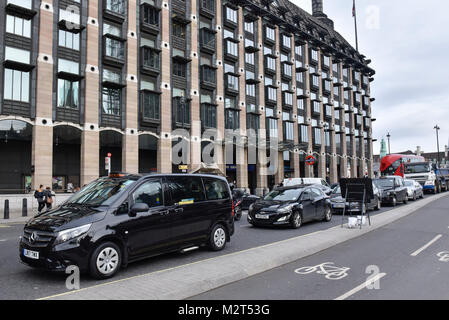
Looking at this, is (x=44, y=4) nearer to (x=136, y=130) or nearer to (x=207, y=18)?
(x=136, y=130)

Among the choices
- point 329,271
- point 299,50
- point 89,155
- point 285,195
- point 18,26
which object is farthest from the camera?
point 299,50

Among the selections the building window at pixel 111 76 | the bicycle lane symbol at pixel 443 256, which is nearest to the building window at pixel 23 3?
the building window at pixel 111 76

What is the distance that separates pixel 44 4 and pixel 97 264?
25.5m

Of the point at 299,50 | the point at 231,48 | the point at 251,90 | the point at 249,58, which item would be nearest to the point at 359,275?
the point at 231,48

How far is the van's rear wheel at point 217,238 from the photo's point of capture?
8.16 meters

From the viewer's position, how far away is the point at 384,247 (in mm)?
8703

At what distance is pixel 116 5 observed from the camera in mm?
29125

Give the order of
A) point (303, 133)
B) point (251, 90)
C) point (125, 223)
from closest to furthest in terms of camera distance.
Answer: point (125, 223)
point (251, 90)
point (303, 133)

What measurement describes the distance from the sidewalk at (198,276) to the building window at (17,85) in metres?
22.5

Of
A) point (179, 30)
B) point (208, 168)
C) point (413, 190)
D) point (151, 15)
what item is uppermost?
point (151, 15)

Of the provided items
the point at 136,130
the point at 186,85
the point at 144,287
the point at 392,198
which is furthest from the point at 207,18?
the point at 144,287

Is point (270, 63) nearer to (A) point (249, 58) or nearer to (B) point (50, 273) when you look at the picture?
(A) point (249, 58)

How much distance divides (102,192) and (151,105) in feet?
81.9

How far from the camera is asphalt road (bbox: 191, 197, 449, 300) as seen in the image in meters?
5.07
